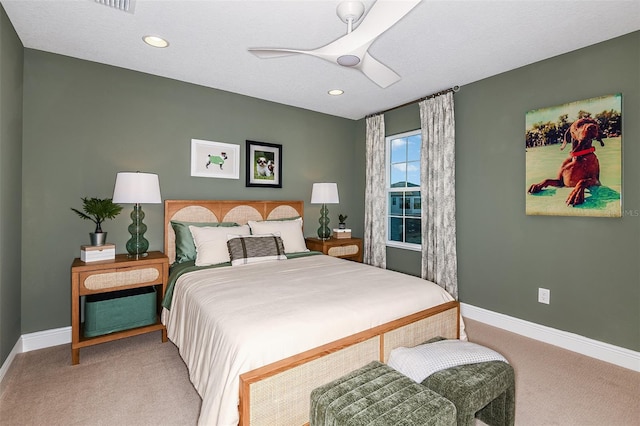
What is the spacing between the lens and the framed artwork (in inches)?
139

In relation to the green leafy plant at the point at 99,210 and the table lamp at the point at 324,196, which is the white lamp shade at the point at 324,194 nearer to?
the table lamp at the point at 324,196

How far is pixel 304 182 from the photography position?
4.49m

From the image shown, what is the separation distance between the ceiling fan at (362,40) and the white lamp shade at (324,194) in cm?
205

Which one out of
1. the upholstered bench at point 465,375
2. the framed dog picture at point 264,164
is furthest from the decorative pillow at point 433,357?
the framed dog picture at point 264,164

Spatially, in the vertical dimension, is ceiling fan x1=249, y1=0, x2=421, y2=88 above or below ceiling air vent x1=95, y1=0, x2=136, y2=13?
below

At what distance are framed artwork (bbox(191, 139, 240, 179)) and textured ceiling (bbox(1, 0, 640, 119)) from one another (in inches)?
27.9

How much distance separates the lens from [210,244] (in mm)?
2977

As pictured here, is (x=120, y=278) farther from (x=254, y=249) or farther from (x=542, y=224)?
(x=542, y=224)

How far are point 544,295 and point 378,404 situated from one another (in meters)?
2.48

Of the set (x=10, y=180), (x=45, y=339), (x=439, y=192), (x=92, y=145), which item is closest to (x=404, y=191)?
(x=439, y=192)

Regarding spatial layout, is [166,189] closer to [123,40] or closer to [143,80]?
[143,80]

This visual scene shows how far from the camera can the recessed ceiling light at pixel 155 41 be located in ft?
8.33

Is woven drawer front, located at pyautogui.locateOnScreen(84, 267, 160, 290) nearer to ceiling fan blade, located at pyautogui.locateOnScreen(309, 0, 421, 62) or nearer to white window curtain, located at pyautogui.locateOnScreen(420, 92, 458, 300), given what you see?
ceiling fan blade, located at pyautogui.locateOnScreen(309, 0, 421, 62)

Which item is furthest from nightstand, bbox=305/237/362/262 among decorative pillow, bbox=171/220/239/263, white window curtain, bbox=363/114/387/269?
decorative pillow, bbox=171/220/239/263
